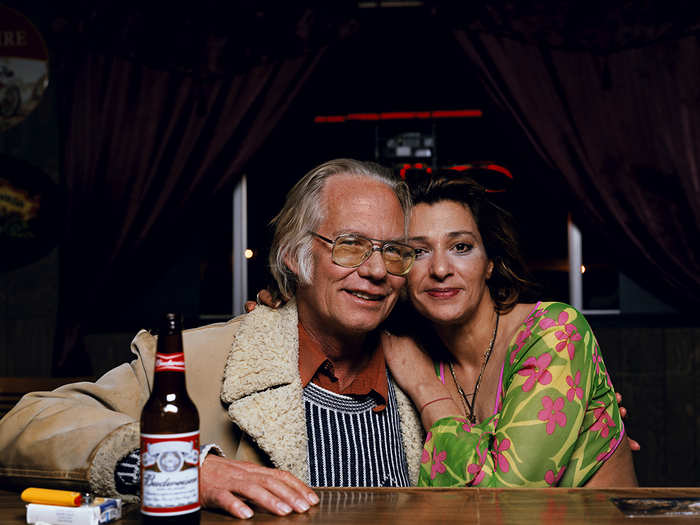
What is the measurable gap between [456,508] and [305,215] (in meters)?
0.99

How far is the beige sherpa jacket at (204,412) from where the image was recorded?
1244 millimetres

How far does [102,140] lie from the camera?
3.60 metres

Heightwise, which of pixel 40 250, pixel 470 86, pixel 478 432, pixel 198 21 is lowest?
pixel 478 432

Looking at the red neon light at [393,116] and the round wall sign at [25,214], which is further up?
the red neon light at [393,116]

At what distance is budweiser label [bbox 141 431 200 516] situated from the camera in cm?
91

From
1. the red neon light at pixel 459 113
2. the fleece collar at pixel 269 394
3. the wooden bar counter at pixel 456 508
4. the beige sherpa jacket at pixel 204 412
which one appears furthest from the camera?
the red neon light at pixel 459 113

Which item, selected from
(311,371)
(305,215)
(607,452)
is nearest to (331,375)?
(311,371)

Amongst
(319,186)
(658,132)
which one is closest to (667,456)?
(658,132)

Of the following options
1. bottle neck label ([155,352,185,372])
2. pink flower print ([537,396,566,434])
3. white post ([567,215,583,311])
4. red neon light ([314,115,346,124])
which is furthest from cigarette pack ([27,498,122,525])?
red neon light ([314,115,346,124])

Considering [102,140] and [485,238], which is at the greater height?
[102,140]

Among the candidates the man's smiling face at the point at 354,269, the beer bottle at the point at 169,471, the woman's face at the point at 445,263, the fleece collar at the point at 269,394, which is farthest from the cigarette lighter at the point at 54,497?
the woman's face at the point at 445,263

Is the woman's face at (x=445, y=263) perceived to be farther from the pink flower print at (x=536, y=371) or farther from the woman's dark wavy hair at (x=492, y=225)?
the pink flower print at (x=536, y=371)

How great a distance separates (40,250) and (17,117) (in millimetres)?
824

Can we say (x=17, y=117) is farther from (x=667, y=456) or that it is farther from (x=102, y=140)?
(x=667, y=456)
